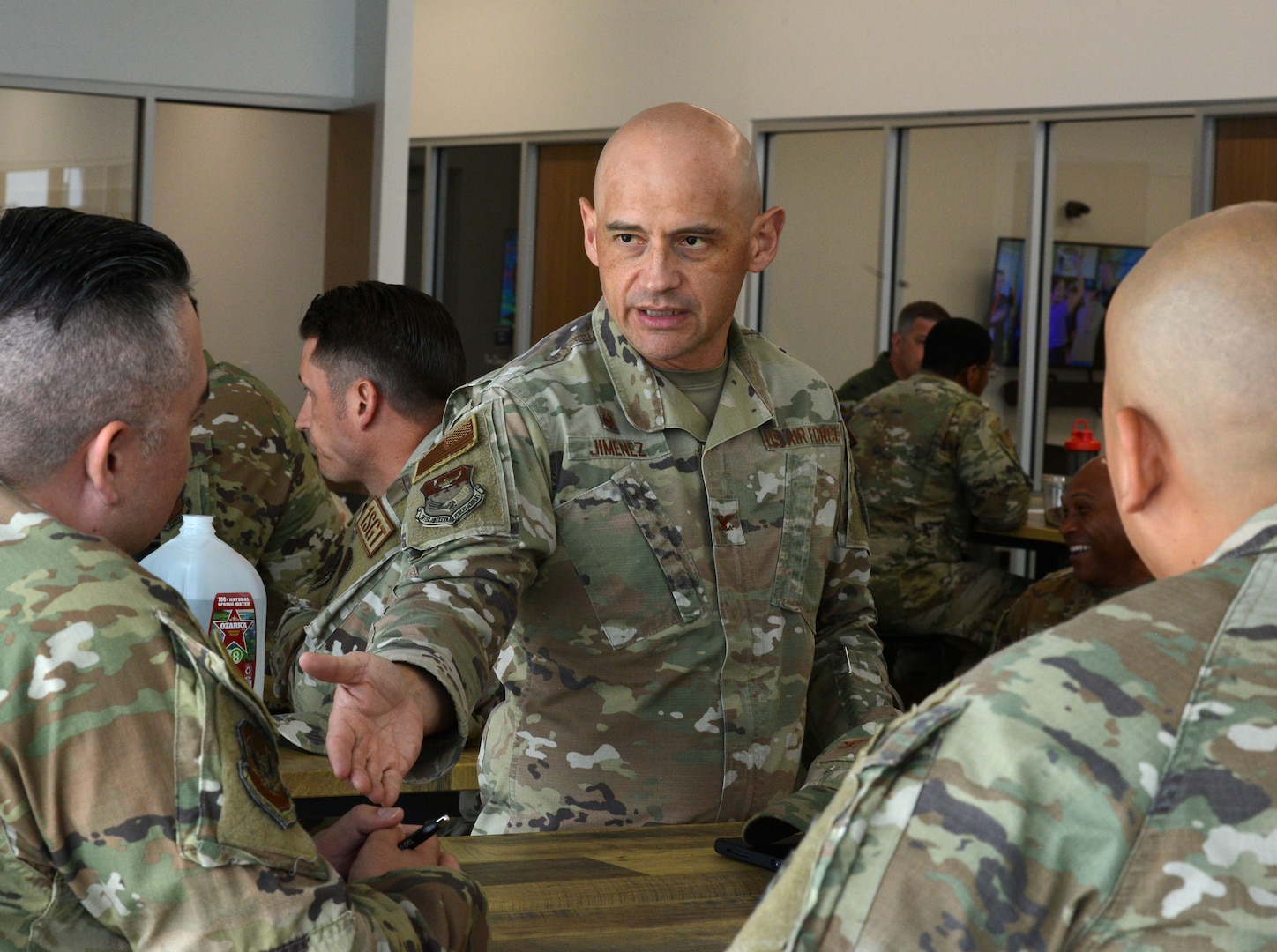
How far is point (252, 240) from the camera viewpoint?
22.1 feet

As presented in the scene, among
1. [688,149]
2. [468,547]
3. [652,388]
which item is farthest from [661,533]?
[688,149]

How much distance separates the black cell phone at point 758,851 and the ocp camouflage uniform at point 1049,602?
303 cm

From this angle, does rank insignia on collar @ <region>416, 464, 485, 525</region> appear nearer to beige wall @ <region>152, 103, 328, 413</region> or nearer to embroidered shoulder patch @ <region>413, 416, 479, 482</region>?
embroidered shoulder patch @ <region>413, 416, 479, 482</region>

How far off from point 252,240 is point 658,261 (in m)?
5.14

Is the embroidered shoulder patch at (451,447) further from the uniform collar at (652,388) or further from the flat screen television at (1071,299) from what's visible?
the flat screen television at (1071,299)

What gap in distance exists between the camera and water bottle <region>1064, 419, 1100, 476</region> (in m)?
6.00

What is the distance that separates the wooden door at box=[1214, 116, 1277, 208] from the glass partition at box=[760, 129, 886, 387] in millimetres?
1661

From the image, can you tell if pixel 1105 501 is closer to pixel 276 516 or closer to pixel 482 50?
pixel 276 516

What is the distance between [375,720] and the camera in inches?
54.9

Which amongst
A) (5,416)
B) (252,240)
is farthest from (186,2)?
(5,416)

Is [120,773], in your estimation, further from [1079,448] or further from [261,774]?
[1079,448]

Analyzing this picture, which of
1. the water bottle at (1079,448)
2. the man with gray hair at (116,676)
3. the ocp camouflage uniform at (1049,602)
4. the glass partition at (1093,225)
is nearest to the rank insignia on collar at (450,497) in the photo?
the man with gray hair at (116,676)

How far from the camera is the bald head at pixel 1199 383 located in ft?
3.13

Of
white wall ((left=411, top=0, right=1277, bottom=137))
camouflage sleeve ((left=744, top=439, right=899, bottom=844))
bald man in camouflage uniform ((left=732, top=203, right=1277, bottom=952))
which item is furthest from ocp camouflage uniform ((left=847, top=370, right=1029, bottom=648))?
bald man in camouflage uniform ((left=732, top=203, right=1277, bottom=952))
